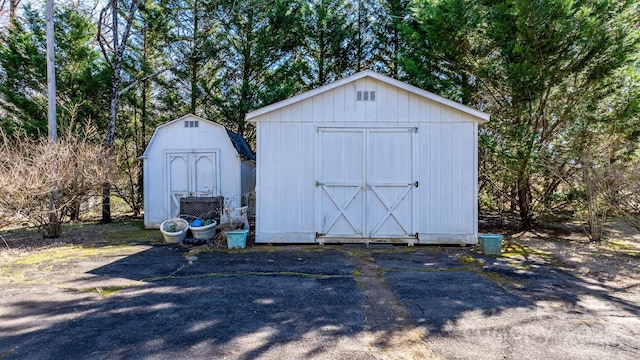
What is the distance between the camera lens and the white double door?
8.59m

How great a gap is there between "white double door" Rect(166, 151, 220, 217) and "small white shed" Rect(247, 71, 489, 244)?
8.22 ft

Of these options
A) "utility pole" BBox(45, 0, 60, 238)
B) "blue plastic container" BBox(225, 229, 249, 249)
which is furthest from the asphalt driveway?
"utility pole" BBox(45, 0, 60, 238)

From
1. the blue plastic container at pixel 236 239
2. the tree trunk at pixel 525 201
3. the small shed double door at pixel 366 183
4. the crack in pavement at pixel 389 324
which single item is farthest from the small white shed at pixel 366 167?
the crack in pavement at pixel 389 324

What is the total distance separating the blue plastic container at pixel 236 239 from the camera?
6219 millimetres

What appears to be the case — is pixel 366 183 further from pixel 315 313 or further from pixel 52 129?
pixel 52 129

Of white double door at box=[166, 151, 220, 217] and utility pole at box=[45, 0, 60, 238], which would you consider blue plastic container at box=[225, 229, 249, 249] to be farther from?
utility pole at box=[45, 0, 60, 238]

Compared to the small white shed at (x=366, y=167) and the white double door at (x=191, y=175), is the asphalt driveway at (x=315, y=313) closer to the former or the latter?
the small white shed at (x=366, y=167)

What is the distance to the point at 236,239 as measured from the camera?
20.5ft

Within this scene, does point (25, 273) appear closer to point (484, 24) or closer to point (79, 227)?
point (79, 227)

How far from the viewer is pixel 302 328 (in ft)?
9.66

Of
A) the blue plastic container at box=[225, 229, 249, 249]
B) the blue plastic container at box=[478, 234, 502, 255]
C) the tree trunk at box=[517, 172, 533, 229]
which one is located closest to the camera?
the blue plastic container at box=[478, 234, 502, 255]

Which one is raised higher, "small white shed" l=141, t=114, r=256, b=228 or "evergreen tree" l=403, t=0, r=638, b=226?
"evergreen tree" l=403, t=0, r=638, b=226

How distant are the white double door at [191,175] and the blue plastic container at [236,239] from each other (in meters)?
2.64

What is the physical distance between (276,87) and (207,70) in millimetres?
2918
